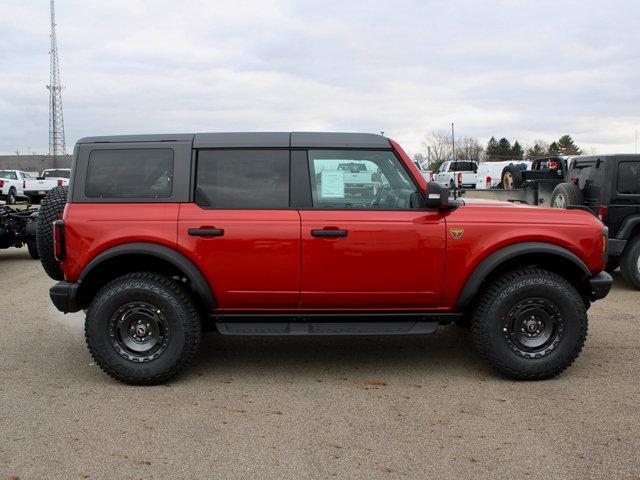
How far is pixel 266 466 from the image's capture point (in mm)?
3344

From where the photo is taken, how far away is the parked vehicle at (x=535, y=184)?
11.8 metres

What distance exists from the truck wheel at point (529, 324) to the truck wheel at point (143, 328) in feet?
7.33

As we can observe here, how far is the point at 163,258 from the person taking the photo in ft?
14.8

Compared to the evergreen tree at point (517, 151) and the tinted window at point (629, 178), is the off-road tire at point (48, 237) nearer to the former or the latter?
the tinted window at point (629, 178)

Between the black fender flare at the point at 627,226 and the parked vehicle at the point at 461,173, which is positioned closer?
the black fender flare at the point at 627,226

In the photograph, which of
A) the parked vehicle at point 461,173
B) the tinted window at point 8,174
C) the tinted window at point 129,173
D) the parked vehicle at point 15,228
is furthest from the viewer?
the parked vehicle at point 461,173

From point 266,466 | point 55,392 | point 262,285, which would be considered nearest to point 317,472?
point 266,466

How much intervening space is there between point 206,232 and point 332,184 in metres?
1.03

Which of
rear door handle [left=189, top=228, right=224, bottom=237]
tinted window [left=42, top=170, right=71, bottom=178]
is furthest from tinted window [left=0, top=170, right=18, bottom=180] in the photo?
rear door handle [left=189, top=228, right=224, bottom=237]

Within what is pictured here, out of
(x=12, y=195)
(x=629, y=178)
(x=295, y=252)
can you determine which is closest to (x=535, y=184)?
(x=629, y=178)

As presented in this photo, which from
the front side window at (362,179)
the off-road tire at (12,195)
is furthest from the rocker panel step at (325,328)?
the off-road tire at (12,195)

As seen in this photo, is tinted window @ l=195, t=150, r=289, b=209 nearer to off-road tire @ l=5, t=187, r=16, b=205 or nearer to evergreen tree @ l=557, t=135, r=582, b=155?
off-road tire @ l=5, t=187, r=16, b=205

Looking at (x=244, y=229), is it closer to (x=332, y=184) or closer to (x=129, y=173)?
(x=332, y=184)

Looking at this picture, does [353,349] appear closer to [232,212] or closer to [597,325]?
[232,212]
